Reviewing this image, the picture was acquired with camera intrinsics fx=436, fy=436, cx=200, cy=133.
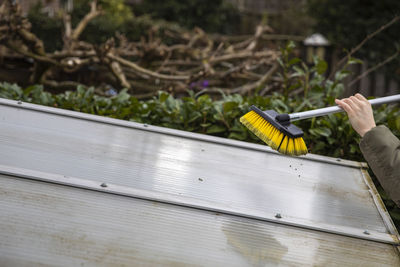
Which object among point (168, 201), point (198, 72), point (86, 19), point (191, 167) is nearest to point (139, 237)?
point (168, 201)

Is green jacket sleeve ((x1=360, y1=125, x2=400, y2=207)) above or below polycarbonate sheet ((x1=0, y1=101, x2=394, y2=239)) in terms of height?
above

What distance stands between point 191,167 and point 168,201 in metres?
0.41

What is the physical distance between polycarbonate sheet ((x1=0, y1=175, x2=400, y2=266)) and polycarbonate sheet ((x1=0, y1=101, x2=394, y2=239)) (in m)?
0.13

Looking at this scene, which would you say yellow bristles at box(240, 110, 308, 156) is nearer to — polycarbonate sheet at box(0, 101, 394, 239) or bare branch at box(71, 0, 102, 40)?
polycarbonate sheet at box(0, 101, 394, 239)

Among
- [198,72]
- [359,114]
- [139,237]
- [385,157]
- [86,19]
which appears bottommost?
[139,237]

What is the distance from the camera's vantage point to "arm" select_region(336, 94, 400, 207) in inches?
70.6

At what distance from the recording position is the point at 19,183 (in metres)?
1.62

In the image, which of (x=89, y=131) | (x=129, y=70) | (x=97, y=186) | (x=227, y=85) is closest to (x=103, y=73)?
(x=129, y=70)

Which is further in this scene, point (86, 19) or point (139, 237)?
point (86, 19)

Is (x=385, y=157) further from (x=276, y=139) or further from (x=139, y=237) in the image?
(x=139, y=237)

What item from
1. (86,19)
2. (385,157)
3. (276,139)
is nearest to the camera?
(385,157)

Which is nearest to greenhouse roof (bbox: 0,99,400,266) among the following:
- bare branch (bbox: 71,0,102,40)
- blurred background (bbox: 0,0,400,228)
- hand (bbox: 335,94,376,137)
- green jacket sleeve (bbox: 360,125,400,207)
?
green jacket sleeve (bbox: 360,125,400,207)

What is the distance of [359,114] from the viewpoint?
77.0 inches

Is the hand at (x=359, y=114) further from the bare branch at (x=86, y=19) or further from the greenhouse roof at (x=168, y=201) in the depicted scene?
the bare branch at (x=86, y=19)
